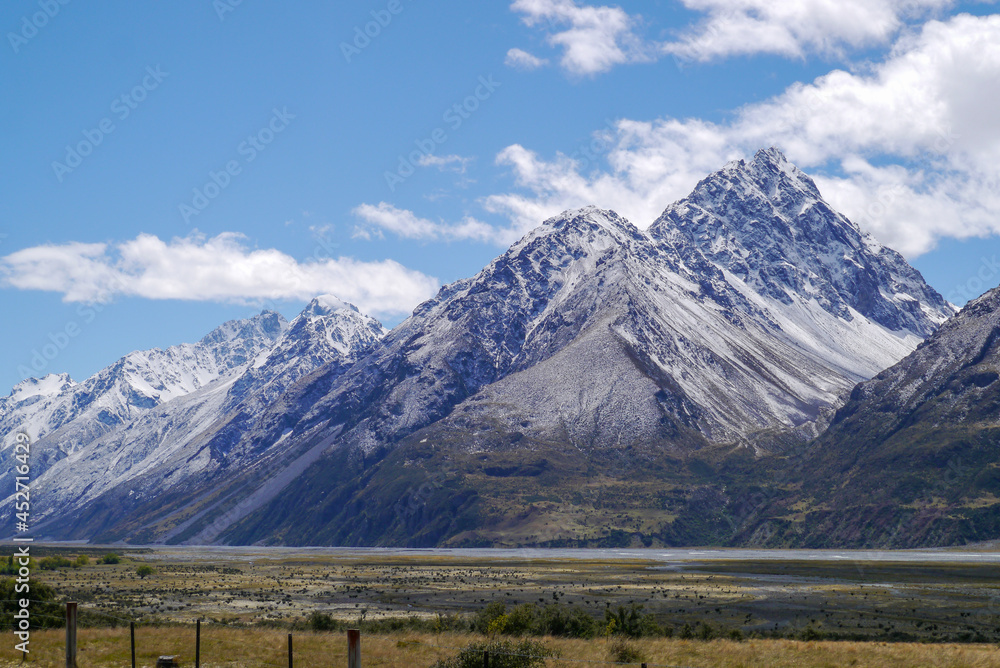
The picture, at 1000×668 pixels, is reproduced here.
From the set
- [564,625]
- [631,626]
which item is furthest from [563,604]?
[564,625]

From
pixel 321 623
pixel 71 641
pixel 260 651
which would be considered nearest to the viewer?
pixel 71 641

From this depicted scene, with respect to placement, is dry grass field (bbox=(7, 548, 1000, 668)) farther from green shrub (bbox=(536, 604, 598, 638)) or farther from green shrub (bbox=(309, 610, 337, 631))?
green shrub (bbox=(536, 604, 598, 638))

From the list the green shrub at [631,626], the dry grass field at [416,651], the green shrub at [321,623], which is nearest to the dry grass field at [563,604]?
the dry grass field at [416,651]

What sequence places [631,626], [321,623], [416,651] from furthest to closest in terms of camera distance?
[321,623] < [631,626] < [416,651]

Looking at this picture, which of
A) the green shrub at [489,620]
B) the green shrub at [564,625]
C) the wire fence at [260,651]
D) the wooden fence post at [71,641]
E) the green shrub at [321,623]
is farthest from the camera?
the green shrub at [321,623]

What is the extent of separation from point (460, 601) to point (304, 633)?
3974 cm

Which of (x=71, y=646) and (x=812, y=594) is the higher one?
(x=71, y=646)

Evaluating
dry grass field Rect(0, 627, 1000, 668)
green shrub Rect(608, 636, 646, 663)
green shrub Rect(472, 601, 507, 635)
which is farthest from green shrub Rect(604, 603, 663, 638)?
green shrub Rect(608, 636, 646, 663)

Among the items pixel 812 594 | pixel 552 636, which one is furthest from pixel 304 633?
pixel 812 594

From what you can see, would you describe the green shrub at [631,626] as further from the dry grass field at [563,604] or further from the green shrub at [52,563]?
the green shrub at [52,563]

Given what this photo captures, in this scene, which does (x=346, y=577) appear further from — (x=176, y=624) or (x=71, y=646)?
(x=71, y=646)

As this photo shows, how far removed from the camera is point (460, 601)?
325 feet

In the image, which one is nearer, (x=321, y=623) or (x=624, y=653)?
(x=624, y=653)

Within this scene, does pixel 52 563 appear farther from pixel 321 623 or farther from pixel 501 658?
pixel 501 658
